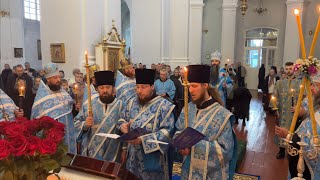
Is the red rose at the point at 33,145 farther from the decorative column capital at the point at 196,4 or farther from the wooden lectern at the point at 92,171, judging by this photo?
the decorative column capital at the point at 196,4

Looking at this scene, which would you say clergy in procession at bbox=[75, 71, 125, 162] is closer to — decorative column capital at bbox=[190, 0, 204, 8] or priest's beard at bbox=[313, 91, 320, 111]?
priest's beard at bbox=[313, 91, 320, 111]

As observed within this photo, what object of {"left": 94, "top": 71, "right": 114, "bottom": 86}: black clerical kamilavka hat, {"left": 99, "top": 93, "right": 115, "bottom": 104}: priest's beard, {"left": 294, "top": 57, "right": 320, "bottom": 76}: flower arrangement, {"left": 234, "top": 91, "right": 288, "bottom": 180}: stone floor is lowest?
{"left": 234, "top": 91, "right": 288, "bottom": 180}: stone floor

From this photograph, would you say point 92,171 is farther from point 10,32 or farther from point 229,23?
point 229,23

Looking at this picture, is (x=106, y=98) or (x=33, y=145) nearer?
(x=33, y=145)

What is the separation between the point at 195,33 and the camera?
643 inches

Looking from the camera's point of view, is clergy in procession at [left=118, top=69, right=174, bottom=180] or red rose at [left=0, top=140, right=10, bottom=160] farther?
Answer: clergy in procession at [left=118, top=69, right=174, bottom=180]

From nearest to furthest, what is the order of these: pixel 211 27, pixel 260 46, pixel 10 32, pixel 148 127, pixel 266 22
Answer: pixel 148 127 < pixel 10 32 < pixel 266 22 < pixel 260 46 < pixel 211 27

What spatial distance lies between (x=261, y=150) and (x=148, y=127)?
14.0 feet

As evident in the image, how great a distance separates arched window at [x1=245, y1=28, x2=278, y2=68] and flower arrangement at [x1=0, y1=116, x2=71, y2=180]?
18.6 meters

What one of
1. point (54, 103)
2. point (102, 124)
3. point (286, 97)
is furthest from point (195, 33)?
point (102, 124)

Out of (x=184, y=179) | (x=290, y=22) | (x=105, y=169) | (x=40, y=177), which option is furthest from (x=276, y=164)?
(x=290, y=22)

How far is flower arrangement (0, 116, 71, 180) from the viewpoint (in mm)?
1285

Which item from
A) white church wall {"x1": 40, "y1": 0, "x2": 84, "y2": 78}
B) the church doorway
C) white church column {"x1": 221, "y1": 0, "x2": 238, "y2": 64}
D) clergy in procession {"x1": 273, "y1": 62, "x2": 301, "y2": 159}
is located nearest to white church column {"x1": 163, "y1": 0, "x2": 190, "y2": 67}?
white church column {"x1": 221, "y1": 0, "x2": 238, "y2": 64}

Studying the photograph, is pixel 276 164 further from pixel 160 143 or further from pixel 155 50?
pixel 155 50
